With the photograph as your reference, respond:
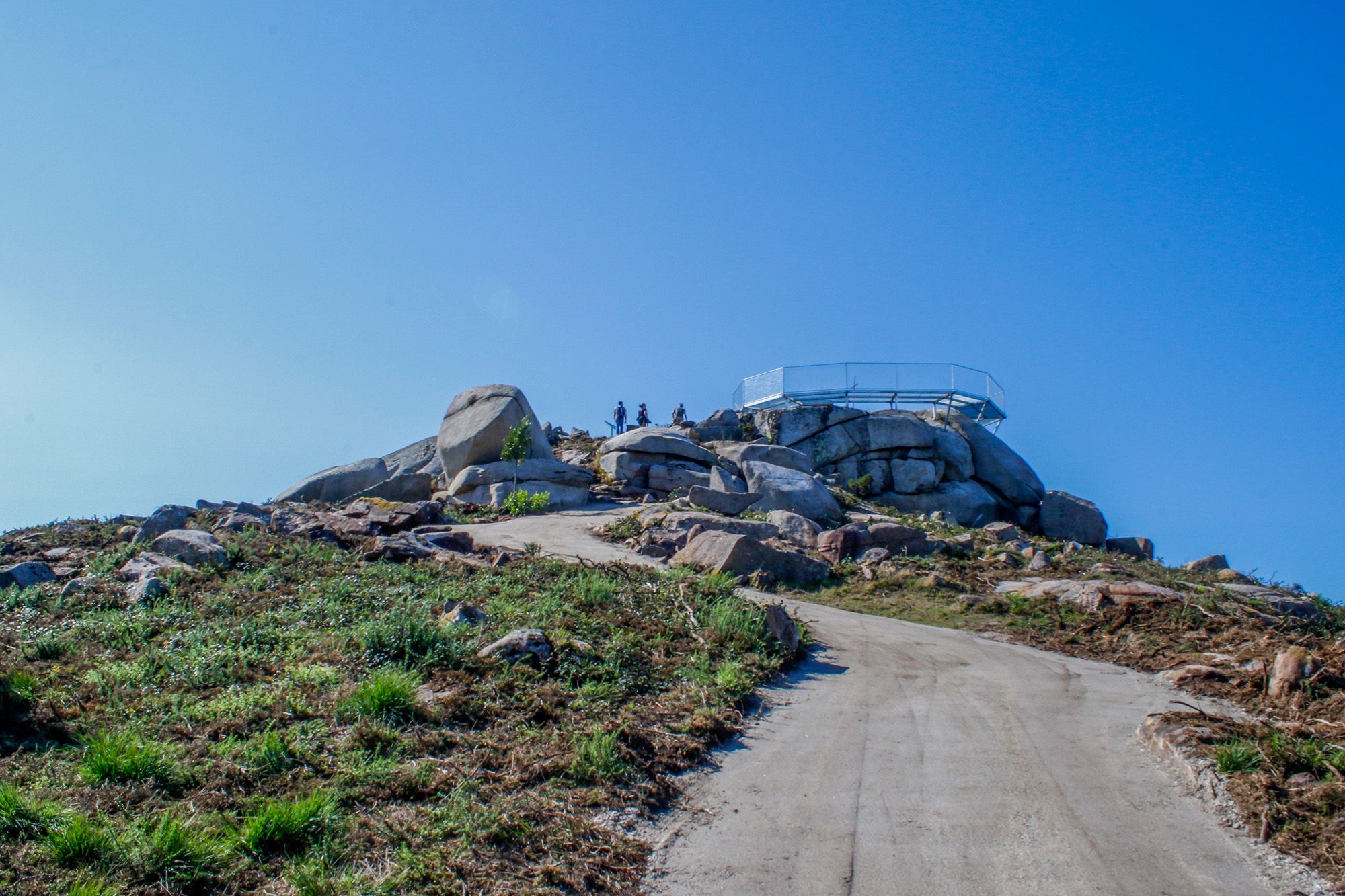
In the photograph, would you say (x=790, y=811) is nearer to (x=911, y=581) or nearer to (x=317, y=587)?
(x=317, y=587)

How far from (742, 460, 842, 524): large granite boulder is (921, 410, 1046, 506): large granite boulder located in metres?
14.0

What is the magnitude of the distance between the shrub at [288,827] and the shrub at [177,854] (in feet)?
0.45

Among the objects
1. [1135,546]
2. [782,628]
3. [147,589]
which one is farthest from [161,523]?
[1135,546]

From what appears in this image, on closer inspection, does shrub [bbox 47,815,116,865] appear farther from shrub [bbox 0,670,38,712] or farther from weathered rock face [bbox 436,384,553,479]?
weathered rock face [bbox 436,384,553,479]

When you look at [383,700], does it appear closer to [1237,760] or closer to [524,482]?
[1237,760]

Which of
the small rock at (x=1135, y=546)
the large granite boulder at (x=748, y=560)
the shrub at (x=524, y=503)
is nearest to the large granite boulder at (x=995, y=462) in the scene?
the small rock at (x=1135, y=546)

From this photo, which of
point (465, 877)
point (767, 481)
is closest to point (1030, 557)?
point (767, 481)

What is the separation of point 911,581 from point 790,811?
8423mm

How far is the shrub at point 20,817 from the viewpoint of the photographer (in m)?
4.19

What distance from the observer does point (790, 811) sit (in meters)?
5.08

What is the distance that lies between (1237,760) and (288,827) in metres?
5.61

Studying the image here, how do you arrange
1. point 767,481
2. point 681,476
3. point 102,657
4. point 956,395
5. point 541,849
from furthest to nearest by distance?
point 956,395, point 681,476, point 767,481, point 102,657, point 541,849

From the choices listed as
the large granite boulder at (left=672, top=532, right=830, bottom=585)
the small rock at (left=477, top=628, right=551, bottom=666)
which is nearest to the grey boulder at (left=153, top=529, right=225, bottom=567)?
the small rock at (left=477, top=628, right=551, bottom=666)

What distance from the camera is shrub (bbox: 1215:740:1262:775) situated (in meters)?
5.41
